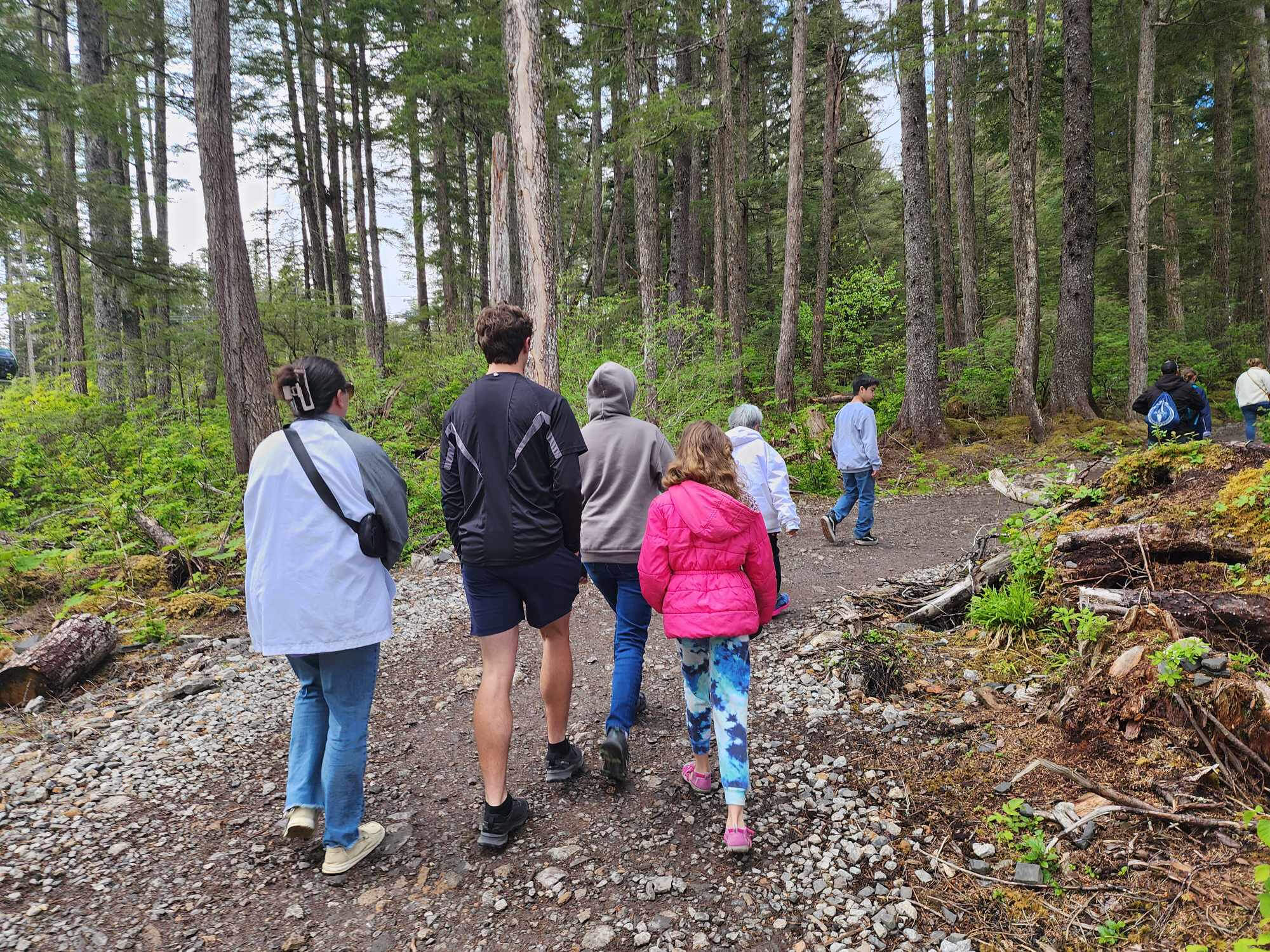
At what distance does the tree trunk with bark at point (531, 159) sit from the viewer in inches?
279

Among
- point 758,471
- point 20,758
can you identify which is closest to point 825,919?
point 758,471

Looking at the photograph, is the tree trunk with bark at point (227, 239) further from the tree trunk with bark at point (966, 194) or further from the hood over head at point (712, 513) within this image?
the tree trunk with bark at point (966, 194)

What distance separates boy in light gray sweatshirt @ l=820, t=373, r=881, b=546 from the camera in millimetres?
7547

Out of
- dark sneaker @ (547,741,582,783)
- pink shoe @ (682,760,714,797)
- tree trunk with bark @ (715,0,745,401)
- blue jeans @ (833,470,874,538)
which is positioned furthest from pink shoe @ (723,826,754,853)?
tree trunk with bark @ (715,0,745,401)

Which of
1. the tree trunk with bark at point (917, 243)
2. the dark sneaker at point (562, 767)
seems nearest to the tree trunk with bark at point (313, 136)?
the tree trunk with bark at point (917, 243)

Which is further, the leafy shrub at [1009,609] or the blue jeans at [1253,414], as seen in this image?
the blue jeans at [1253,414]

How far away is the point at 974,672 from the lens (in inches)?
155

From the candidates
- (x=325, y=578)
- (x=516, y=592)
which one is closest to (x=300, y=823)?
(x=325, y=578)

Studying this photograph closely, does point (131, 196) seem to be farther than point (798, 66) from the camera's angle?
No

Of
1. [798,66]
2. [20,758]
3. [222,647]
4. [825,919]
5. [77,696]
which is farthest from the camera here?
[798,66]

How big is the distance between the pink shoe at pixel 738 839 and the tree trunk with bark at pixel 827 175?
1563cm

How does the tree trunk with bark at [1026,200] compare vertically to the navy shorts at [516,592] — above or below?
above

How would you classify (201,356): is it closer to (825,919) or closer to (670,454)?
(670,454)

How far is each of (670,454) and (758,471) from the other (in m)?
1.58
